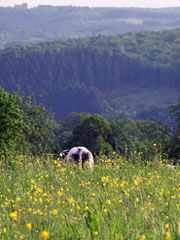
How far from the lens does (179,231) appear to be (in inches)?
164

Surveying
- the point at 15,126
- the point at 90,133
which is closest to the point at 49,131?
the point at 90,133

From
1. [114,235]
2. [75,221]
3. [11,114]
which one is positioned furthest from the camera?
[11,114]

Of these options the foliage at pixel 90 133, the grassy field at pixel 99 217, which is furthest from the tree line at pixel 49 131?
the grassy field at pixel 99 217

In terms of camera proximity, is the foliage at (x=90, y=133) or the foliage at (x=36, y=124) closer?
the foliage at (x=36, y=124)

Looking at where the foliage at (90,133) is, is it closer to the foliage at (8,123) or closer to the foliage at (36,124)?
the foliage at (36,124)

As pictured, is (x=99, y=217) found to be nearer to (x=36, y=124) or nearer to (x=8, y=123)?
(x=8, y=123)

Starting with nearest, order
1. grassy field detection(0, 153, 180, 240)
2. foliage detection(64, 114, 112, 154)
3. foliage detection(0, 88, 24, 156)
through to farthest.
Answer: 1. grassy field detection(0, 153, 180, 240)
2. foliage detection(0, 88, 24, 156)
3. foliage detection(64, 114, 112, 154)

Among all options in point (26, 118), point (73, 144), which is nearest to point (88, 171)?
point (26, 118)

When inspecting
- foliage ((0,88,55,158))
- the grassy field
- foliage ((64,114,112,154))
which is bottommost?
foliage ((64,114,112,154))

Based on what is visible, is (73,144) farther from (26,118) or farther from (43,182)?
(43,182)

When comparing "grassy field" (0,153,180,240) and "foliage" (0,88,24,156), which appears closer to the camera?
"grassy field" (0,153,180,240)

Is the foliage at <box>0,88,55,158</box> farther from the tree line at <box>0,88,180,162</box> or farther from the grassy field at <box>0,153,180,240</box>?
the grassy field at <box>0,153,180,240</box>

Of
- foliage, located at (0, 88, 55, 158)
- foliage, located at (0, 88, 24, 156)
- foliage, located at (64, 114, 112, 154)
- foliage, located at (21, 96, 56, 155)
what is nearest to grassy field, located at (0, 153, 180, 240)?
foliage, located at (0, 88, 55, 158)

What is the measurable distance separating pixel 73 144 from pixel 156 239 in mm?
39557
